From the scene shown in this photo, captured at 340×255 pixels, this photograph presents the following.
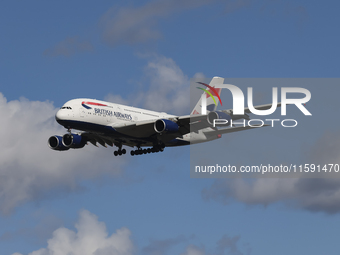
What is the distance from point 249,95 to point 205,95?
20.3 metres

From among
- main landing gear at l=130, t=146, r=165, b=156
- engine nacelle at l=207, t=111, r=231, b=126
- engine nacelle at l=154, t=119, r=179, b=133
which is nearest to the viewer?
engine nacelle at l=207, t=111, r=231, b=126

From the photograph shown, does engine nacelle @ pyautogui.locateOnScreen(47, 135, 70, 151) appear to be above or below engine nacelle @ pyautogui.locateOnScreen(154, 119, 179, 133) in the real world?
above

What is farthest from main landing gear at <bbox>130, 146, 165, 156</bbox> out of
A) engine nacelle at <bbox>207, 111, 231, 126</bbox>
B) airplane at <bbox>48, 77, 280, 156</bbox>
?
engine nacelle at <bbox>207, 111, 231, 126</bbox>

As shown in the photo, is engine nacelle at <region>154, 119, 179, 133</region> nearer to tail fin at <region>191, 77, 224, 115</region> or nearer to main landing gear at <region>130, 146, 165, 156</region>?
main landing gear at <region>130, 146, 165, 156</region>

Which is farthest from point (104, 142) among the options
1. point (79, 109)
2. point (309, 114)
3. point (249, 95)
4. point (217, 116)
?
point (309, 114)

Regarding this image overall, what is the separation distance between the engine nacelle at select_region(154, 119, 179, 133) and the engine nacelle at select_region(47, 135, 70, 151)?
46.5 ft

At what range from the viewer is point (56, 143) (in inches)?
2544

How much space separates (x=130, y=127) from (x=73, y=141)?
9845 mm

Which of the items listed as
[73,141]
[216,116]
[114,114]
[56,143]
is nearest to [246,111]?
[216,116]

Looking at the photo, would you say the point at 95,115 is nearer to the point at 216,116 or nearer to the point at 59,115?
the point at 59,115

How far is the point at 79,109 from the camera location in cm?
5441

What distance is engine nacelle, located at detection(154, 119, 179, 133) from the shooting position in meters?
56.3

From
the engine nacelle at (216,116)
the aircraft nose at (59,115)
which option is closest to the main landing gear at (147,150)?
the engine nacelle at (216,116)

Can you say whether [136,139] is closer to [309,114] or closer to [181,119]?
[181,119]
